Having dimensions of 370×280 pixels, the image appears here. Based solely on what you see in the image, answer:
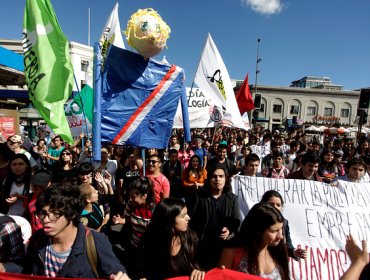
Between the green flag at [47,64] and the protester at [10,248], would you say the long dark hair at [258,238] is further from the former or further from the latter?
the green flag at [47,64]

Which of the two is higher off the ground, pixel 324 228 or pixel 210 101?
pixel 210 101

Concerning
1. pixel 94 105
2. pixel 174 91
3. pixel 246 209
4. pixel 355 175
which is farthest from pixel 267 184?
pixel 94 105

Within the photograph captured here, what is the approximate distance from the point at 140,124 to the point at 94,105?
665 mm

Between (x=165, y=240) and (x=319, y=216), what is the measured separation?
6.92ft

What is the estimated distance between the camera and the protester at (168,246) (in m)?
2.07

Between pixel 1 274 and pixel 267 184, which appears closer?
pixel 1 274

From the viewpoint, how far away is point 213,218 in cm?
281

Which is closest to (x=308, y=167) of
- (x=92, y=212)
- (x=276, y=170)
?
(x=276, y=170)

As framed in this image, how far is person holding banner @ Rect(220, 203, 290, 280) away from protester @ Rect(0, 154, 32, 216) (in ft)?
7.78

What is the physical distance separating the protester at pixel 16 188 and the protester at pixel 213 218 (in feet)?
6.40

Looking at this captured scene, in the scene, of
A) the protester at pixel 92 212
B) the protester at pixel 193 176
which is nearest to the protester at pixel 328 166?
the protester at pixel 193 176

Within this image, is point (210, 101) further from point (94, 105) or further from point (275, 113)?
point (275, 113)

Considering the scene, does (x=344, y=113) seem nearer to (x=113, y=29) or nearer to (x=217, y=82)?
(x=217, y=82)

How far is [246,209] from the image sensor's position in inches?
133
